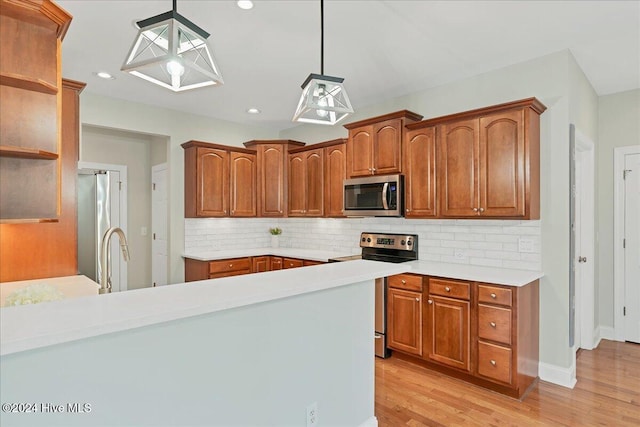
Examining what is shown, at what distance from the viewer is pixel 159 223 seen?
535cm

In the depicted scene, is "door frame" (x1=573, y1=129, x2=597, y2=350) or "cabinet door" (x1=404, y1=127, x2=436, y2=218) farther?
"door frame" (x1=573, y1=129, x2=597, y2=350)

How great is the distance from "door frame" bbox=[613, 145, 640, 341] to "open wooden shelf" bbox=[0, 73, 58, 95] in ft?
16.6

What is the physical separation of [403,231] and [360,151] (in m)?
1.02

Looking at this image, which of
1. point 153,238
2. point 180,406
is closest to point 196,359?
point 180,406

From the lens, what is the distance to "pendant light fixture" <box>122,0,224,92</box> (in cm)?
144

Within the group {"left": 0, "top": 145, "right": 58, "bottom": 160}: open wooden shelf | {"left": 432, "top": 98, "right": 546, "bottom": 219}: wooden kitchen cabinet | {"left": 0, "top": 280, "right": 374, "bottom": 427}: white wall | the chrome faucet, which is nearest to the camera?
{"left": 0, "top": 280, "right": 374, "bottom": 427}: white wall

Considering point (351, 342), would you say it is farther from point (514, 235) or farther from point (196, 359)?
point (514, 235)

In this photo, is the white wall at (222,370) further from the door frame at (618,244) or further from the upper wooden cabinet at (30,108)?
the door frame at (618,244)

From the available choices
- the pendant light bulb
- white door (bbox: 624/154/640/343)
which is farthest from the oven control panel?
the pendant light bulb

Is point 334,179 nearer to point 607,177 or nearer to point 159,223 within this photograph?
point 159,223

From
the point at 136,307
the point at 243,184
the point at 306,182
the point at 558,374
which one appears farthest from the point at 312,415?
the point at 243,184

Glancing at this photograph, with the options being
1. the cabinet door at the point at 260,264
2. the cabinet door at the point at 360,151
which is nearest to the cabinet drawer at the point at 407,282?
the cabinet door at the point at 360,151

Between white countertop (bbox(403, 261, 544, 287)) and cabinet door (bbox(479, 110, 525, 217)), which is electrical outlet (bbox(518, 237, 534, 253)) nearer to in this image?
white countertop (bbox(403, 261, 544, 287))

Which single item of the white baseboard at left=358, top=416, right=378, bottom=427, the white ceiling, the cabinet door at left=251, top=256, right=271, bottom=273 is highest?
the white ceiling
